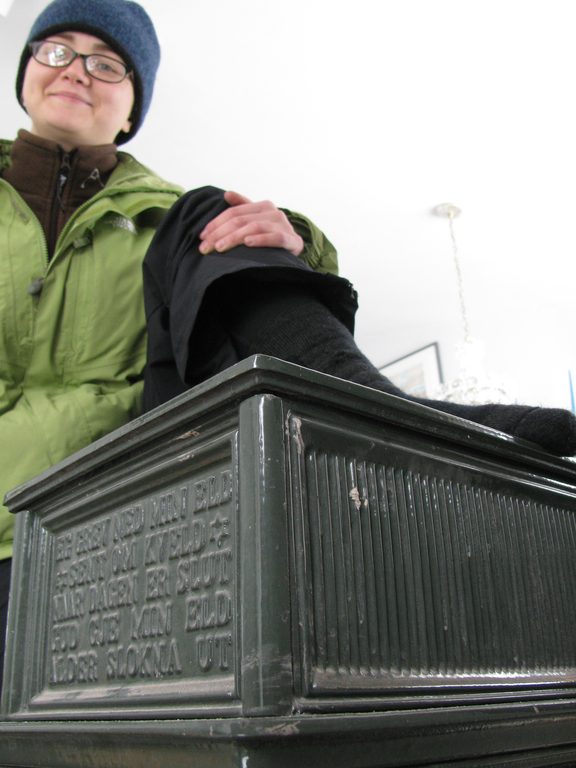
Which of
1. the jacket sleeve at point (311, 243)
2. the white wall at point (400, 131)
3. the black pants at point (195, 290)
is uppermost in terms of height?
the white wall at point (400, 131)

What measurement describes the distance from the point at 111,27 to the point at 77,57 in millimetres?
65

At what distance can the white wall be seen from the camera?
2.02 m

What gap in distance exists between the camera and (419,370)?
3.56 meters

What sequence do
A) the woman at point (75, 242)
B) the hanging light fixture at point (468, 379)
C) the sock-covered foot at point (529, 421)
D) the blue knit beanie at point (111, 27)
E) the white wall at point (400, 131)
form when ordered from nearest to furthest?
the sock-covered foot at point (529, 421), the woman at point (75, 242), the blue knit beanie at point (111, 27), the white wall at point (400, 131), the hanging light fixture at point (468, 379)

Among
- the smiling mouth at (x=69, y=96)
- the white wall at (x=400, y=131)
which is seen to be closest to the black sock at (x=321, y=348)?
the smiling mouth at (x=69, y=96)

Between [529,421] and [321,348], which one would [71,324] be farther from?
[529,421]

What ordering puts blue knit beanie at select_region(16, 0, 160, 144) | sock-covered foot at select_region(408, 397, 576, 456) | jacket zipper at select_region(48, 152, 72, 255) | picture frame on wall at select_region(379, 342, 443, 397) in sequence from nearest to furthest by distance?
sock-covered foot at select_region(408, 397, 576, 456)
jacket zipper at select_region(48, 152, 72, 255)
blue knit beanie at select_region(16, 0, 160, 144)
picture frame on wall at select_region(379, 342, 443, 397)

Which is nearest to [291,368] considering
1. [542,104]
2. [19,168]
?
[19,168]

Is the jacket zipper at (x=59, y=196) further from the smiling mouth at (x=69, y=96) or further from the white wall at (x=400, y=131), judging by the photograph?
the white wall at (x=400, y=131)

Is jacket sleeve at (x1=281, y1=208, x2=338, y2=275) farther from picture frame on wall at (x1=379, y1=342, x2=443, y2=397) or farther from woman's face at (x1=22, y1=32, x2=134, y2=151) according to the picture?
picture frame on wall at (x1=379, y1=342, x2=443, y2=397)

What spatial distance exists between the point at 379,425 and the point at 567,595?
0.19m

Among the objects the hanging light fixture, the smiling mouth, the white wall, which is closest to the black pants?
the smiling mouth

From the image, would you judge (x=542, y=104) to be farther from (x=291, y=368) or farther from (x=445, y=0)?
(x=291, y=368)

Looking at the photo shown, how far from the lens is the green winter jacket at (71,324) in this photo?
0.66 meters
